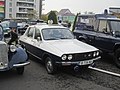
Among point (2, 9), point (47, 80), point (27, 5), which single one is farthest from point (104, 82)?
point (27, 5)

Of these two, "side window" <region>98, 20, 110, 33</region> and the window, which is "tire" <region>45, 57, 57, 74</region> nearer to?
the window

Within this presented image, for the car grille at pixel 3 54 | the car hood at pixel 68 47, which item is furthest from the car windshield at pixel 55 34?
the car grille at pixel 3 54

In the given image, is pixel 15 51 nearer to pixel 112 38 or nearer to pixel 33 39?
pixel 33 39

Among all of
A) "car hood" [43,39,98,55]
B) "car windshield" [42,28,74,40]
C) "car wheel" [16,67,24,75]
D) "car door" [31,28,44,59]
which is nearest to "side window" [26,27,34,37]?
"car door" [31,28,44,59]

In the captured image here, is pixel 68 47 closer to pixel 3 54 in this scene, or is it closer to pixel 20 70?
pixel 20 70

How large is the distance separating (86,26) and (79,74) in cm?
387

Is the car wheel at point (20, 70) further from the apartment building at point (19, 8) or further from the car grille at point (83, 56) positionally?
the apartment building at point (19, 8)

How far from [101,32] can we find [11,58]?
→ 4.46 m

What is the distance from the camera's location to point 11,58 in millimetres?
6809

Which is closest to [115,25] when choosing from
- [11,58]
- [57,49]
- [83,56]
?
[83,56]

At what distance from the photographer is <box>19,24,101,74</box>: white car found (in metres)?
6.88

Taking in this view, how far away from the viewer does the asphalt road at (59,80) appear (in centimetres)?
614

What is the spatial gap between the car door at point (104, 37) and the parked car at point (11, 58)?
3.68 metres

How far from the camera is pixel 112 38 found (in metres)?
8.81
